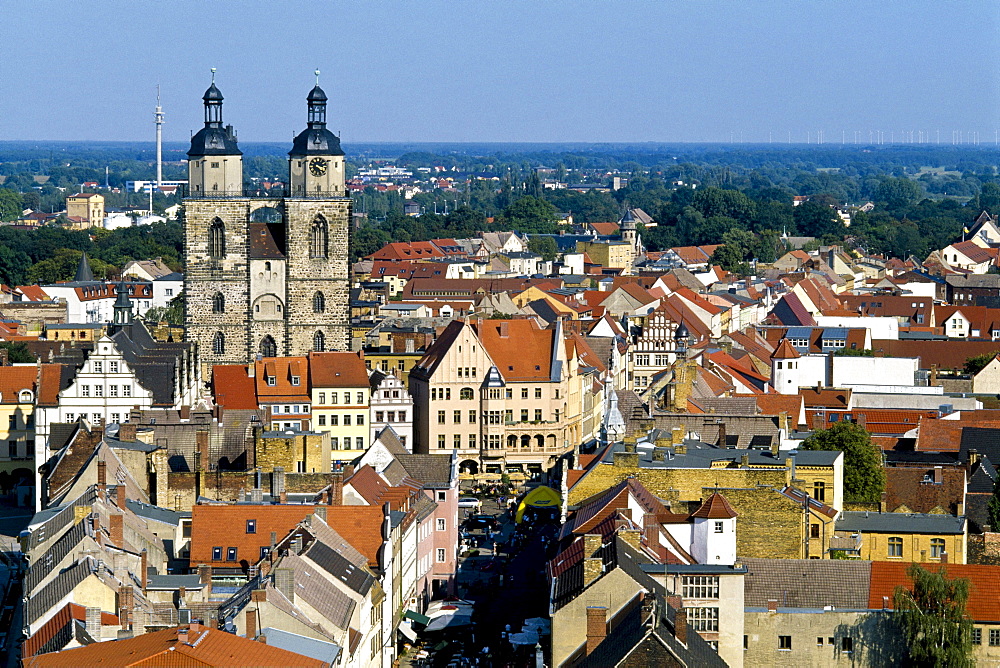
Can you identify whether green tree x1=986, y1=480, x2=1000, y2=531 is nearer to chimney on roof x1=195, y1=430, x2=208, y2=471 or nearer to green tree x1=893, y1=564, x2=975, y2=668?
green tree x1=893, y1=564, x2=975, y2=668

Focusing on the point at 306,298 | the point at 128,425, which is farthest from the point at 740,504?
the point at 306,298

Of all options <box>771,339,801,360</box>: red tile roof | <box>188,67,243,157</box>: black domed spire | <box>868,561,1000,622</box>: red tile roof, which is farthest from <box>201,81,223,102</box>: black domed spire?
<box>868,561,1000,622</box>: red tile roof

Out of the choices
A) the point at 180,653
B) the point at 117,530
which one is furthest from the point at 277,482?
the point at 180,653

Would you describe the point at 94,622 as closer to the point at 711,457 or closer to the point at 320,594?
the point at 320,594

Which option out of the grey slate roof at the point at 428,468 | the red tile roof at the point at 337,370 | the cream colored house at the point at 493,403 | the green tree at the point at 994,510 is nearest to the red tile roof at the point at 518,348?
the cream colored house at the point at 493,403

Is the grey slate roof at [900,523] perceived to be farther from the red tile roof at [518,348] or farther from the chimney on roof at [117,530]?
the red tile roof at [518,348]

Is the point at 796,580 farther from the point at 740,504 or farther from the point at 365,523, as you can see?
the point at 365,523
